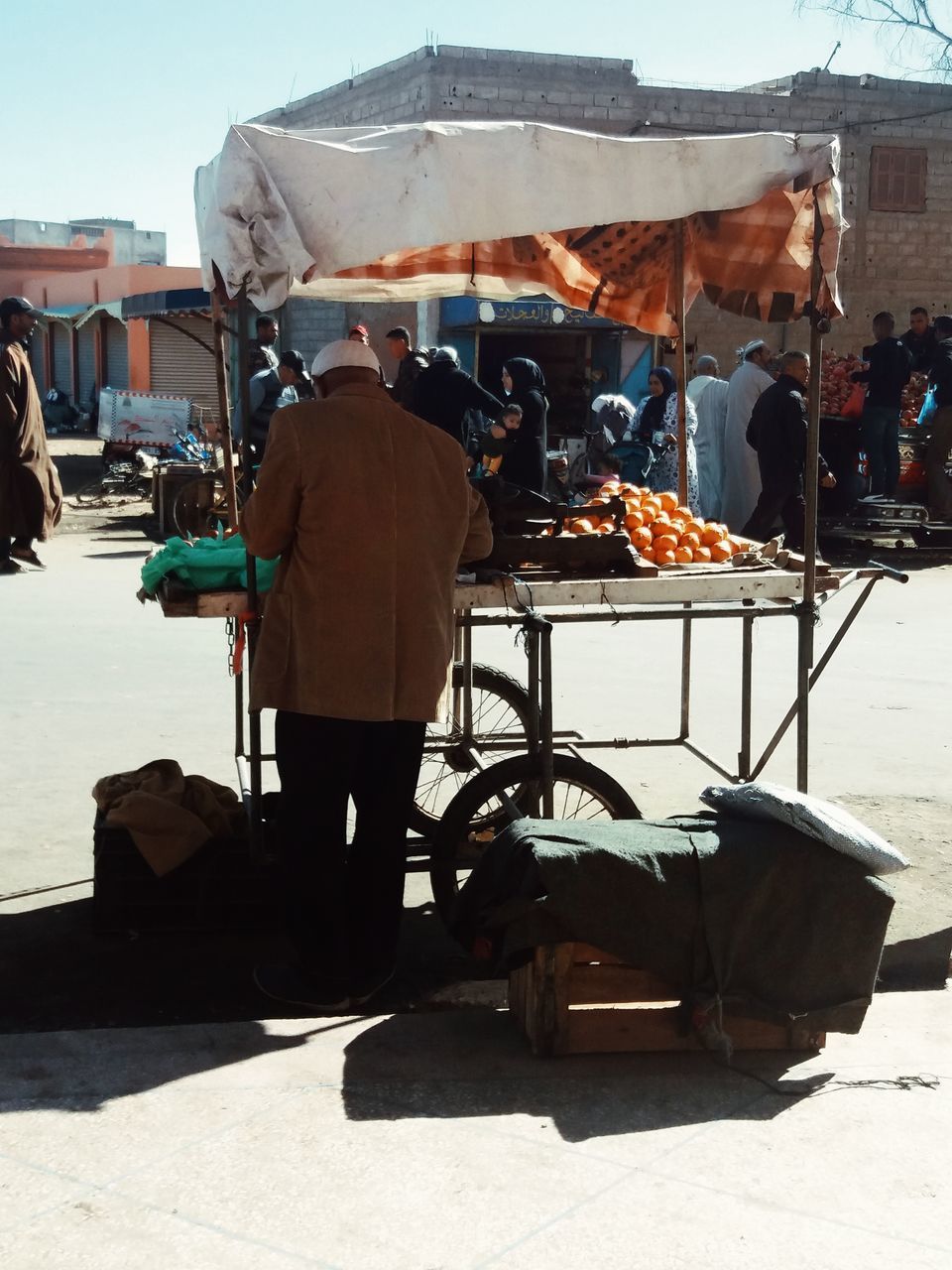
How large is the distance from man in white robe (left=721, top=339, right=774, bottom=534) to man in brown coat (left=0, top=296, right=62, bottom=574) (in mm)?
6118

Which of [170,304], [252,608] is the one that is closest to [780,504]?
[252,608]

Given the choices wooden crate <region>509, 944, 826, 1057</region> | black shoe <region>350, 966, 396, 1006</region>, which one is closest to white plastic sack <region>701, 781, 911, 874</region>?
wooden crate <region>509, 944, 826, 1057</region>

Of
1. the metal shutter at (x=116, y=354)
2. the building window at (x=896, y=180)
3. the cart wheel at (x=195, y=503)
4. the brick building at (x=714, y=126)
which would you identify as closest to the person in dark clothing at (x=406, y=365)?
the cart wheel at (x=195, y=503)

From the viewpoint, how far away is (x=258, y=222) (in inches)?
170

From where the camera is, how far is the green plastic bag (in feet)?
15.0

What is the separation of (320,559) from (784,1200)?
203 cm

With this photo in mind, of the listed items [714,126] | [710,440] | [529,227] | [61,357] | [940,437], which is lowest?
[710,440]

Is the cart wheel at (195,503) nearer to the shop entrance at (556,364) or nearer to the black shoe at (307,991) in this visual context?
the shop entrance at (556,364)

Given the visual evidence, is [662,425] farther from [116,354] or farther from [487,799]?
[116,354]

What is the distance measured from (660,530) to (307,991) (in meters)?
2.21

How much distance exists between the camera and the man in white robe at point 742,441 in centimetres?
1323

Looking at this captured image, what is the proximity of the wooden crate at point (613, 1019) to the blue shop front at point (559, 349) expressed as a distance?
1854 centimetres

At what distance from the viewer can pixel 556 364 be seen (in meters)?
23.5

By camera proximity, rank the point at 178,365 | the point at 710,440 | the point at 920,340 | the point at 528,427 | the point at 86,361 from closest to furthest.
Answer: the point at 528,427, the point at 710,440, the point at 920,340, the point at 178,365, the point at 86,361
